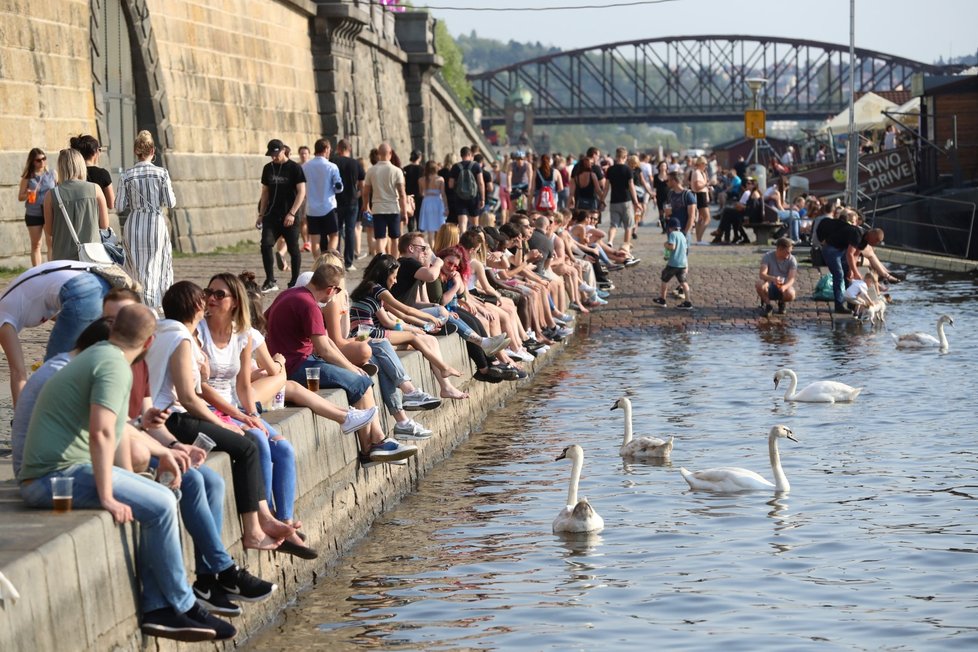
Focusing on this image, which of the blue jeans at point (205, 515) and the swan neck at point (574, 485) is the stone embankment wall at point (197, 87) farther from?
the blue jeans at point (205, 515)

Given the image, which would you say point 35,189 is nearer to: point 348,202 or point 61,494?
point 348,202

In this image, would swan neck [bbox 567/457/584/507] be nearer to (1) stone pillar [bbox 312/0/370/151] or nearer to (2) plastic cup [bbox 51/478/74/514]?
(2) plastic cup [bbox 51/478/74/514]

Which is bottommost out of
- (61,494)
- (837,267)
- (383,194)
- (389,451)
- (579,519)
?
(579,519)

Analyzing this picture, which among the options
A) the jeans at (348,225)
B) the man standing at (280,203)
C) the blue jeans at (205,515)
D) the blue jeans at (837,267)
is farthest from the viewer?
the blue jeans at (837,267)

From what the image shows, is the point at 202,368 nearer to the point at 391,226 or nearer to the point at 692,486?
the point at 692,486

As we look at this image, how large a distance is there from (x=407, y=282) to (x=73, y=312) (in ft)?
19.0

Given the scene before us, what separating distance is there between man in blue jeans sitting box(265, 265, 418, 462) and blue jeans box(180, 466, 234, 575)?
9.53 feet

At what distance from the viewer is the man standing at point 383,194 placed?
21922 mm

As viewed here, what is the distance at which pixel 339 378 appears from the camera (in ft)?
34.8

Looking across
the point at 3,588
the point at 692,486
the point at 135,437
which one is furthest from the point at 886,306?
the point at 3,588

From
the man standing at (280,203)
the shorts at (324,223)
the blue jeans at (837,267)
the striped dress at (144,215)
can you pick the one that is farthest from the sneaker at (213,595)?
the blue jeans at (837,267)

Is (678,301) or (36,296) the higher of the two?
(36,296)

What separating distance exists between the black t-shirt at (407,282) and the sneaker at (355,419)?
382 centimetres

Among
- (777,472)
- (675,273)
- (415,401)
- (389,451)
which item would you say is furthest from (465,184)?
(389,451)
